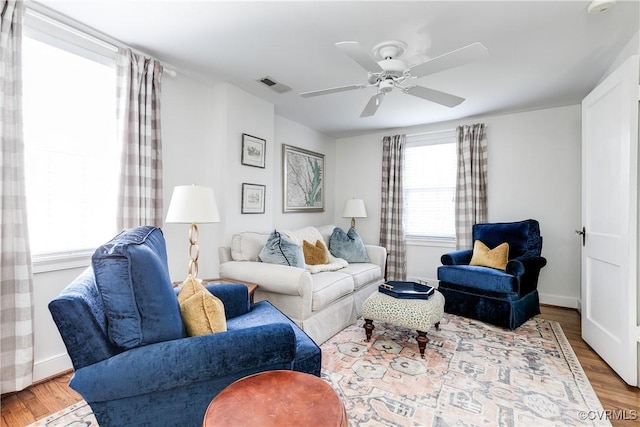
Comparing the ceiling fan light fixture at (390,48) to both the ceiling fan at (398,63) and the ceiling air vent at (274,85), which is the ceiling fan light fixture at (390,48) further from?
the ceiling air vent at (274,85)

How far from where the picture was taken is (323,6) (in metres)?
1.91

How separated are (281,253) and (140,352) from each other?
1.75 metres

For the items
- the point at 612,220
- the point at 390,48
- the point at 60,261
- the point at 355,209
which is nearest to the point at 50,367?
the point at 60,261

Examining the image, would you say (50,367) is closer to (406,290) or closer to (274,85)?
(406,290)

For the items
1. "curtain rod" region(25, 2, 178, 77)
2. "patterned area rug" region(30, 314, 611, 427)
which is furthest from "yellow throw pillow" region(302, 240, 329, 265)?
"curtain rod" region(25, 2, 178, 77)

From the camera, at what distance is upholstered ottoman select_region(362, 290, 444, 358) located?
2.39m

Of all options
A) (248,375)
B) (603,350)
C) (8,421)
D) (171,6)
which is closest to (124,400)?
(248,375)

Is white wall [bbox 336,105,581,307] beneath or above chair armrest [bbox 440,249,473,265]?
above

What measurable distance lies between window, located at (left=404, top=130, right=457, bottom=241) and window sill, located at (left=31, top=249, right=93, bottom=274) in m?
3.95

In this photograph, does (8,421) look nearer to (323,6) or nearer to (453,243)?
(323,6)

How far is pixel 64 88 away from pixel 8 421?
2095 millimetres

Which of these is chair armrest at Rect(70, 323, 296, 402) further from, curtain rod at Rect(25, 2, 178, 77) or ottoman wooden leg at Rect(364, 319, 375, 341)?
curtain rod at Rect(25, 2, 178, 77)

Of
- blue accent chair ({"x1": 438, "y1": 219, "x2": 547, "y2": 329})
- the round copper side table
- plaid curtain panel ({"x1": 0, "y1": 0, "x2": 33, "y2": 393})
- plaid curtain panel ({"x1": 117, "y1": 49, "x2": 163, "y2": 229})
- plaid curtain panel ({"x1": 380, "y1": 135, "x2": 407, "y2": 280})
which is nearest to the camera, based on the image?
the round copper side table

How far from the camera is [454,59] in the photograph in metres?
1.84
